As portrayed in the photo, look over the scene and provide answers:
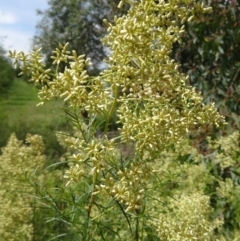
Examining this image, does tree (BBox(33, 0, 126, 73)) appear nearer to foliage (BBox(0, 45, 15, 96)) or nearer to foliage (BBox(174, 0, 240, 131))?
foliage (BBox(0, 45, 15, 96))

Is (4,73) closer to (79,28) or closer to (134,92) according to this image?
(79,28)

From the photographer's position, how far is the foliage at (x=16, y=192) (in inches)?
81.6

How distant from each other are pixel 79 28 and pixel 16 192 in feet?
29.7

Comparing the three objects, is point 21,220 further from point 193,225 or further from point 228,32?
point 228,32

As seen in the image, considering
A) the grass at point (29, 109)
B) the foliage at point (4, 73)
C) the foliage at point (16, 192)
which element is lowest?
the grass at point (29, 109)

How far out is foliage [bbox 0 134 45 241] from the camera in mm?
2072

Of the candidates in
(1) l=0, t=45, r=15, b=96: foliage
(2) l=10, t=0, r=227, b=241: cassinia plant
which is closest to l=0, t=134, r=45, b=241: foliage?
(2) l=10, t=0, r=227, b=241: cassinia plant

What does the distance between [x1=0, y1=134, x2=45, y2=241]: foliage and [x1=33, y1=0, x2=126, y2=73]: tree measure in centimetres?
796

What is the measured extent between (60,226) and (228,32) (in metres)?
1.99

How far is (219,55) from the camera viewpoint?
3881mm

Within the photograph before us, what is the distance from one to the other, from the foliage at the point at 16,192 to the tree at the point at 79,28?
7.96 meters

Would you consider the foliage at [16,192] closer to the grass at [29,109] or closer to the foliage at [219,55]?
the grass at [29,109]

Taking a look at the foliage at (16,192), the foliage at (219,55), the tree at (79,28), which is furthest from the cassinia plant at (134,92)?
the tree at (79,28)

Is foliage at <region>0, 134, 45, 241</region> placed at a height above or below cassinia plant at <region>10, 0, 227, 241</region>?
below
